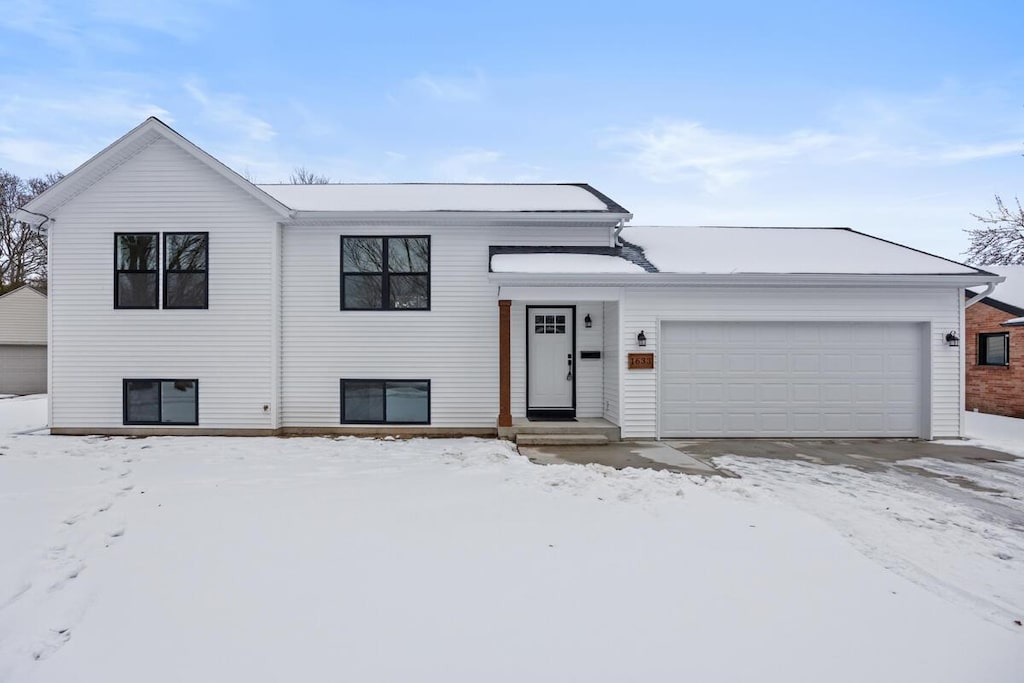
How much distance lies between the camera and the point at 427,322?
32.5 ft

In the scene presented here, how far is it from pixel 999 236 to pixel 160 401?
89.9ft

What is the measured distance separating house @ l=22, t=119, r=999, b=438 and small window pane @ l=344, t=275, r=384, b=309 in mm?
30

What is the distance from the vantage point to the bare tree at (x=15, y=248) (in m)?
25.4

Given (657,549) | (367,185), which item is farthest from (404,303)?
(657,549)

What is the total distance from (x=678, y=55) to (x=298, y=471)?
46.0ft

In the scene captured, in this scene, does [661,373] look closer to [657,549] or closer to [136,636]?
[657,549]

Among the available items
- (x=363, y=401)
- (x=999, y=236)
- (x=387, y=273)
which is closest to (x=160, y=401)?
(x=363, y=401)

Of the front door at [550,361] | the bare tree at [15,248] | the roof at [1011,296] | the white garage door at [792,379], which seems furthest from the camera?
the bare tree at [15,248]

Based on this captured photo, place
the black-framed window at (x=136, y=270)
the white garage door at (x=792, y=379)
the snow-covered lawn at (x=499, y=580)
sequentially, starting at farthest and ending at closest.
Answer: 1. the black-framed window at (x=136, y=270)
2. the white garage door at (x=792, y=379)
3. the snow-covered lawn at (x=499, y=580)

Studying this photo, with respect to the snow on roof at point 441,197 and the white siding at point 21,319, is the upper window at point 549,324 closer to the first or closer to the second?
the snow on roof at point 441,197

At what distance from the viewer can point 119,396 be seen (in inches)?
384

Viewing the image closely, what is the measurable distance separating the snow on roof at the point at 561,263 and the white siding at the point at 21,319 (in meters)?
20.9

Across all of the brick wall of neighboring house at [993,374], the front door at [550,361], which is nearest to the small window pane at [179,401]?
the front door at [550,361]

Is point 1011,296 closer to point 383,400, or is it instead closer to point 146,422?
point 383,400
